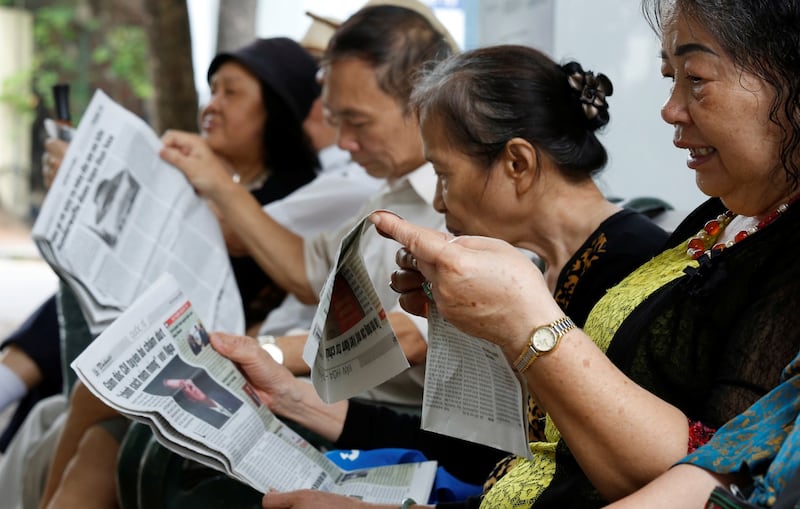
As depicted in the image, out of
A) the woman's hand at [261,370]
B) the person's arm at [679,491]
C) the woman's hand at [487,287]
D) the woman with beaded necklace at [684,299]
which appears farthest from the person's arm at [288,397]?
Answer: the person's arm at [679,491]

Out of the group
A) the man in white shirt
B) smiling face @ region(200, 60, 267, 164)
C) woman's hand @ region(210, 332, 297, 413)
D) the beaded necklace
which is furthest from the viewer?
smiling face @ region(200, 60, 267, 164)

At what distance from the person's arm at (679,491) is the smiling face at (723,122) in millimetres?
475

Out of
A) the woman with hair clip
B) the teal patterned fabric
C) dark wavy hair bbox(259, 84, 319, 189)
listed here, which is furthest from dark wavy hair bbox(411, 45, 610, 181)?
dark wavy hair bbox(259, 84, 319, 189)

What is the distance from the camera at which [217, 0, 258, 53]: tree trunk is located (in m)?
6.71

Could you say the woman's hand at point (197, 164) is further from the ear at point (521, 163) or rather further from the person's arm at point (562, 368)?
the person's arm at point (562, 368)

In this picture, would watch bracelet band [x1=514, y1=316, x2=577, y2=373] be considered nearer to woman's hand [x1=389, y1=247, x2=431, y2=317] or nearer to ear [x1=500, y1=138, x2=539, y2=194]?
woman's hand [x1=389, y1=247, x2=431, y2=317]

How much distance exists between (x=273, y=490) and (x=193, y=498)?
400 mm

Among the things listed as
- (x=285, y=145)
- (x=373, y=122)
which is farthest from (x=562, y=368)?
(x=285, y=145)

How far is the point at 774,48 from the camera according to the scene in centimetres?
156

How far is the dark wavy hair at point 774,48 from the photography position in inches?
61.1

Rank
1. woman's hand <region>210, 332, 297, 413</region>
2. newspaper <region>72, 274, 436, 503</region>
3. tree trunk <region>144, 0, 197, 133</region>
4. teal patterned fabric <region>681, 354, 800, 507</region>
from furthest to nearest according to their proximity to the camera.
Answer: tree trunk <region>144, 0, 197, 133</region>
woman's hand <region>210, 332, 297, 413</region>
newspaper <region>72, 274, 436, 503</region>
teal patterned fabric <region>681, 354, 800, 507</region>

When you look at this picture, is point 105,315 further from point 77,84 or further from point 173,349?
point 77,84

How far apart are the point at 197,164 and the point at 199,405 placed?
126cm

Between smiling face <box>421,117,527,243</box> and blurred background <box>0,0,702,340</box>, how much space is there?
369 millimetres
